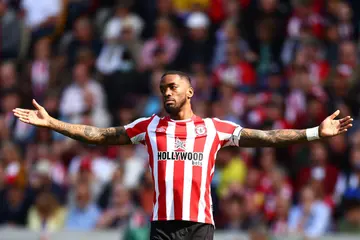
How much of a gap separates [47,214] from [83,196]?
68 centimetres

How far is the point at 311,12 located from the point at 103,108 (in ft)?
14.3

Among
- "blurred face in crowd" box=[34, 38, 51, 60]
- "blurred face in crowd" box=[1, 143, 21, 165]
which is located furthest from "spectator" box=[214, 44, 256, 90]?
"blurred face in crowd" box=[34, 38, 51, 60]

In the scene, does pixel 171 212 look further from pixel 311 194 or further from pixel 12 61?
pixel 12 61

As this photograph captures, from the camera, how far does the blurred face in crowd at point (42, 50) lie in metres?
19.3

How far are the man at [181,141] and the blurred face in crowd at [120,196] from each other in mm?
5738

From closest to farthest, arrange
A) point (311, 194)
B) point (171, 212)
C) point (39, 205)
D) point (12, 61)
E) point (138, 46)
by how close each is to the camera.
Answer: point (171, 212), point (311, 194), point (39, 205), point (138, 46), point (12, 61)

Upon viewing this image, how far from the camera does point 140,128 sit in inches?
346

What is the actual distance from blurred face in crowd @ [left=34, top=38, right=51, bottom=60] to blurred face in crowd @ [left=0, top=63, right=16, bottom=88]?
0.60 metres

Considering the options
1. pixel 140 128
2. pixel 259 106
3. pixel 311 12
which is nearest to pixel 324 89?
pixel 259 106

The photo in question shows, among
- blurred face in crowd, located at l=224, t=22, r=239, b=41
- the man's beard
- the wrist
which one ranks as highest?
blurred face in crowd, located at l=224, t=22, r=239, b=41

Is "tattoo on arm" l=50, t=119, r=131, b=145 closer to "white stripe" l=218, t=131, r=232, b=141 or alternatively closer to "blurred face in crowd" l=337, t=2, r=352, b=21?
"white stripe" l=218, t=131, r=232, b=141

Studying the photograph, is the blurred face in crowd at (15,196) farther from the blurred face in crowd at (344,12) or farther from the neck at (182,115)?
the neck at (182,115)

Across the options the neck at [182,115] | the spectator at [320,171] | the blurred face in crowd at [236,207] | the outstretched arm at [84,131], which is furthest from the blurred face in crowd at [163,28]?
the neck at [182,115]

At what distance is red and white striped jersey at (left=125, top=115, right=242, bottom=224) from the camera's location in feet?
27.6
